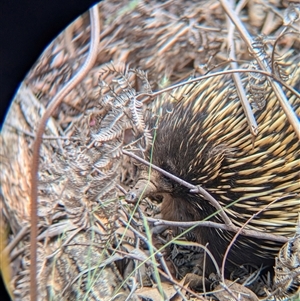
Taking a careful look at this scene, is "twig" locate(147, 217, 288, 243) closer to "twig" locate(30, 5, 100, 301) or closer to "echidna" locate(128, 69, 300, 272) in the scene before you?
"echidna" locate(128, 69, 300, 272)

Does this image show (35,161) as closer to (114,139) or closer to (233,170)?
(114,139)

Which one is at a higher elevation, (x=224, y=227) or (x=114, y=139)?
(x=114, y=139)

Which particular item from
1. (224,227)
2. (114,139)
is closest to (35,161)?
(114,139)

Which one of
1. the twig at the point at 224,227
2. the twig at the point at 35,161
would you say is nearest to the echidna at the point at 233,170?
the twig at the point at 224,227

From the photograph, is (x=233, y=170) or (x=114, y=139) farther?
(x=233, y=170)

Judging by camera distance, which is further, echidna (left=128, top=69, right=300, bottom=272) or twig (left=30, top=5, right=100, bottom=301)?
echidna (left=128, top=69, right=300, bottom=272)

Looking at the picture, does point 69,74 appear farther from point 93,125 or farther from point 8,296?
point 8,296

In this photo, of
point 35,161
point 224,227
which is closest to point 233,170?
point 224,227

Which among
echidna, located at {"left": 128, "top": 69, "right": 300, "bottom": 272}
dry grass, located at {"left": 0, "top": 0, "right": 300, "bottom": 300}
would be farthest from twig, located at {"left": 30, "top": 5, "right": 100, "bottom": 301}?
echidna, located at {"left": 128, "top": 69, "right": 300, "bottom": 272}
